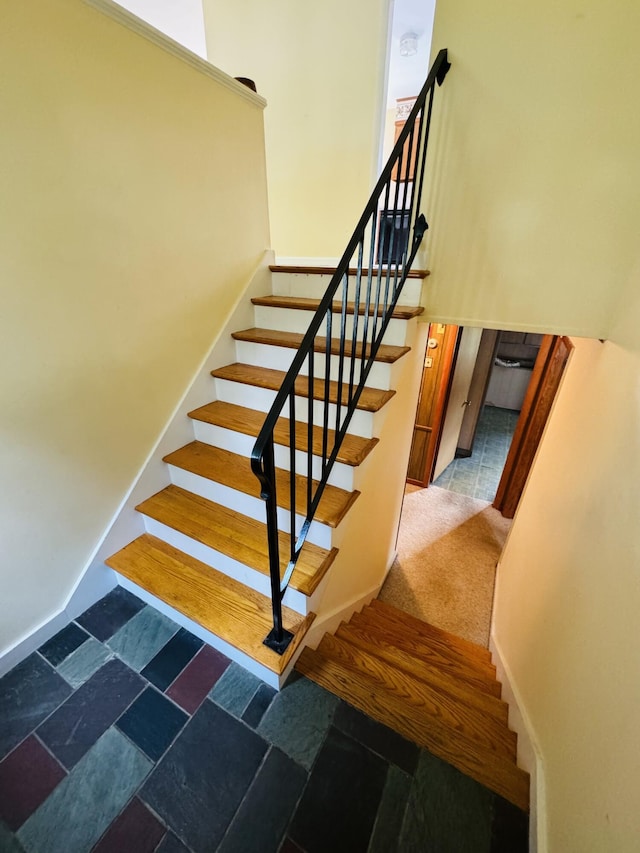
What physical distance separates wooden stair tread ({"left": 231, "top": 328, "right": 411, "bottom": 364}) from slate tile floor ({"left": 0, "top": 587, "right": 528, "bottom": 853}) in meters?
1.41

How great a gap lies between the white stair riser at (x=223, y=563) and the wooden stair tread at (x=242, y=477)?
253mm

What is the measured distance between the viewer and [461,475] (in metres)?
4.17

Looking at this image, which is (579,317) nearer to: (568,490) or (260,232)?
(568,490)

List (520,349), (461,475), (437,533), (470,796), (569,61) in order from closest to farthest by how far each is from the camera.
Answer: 1. (470,796)
2. (569,61)
3. (437,533)
4. (461,475)
5. (520,349)

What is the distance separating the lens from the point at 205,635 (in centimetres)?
138

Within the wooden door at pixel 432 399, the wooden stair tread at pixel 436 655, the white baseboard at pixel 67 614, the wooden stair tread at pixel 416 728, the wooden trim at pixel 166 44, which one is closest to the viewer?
the wooden stair tread at pixel 416 728

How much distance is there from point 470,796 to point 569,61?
106 inches

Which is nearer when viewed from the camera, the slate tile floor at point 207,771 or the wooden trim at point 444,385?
the slate tile floor at point 207,771

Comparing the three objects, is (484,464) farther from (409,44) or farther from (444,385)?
(409,44)

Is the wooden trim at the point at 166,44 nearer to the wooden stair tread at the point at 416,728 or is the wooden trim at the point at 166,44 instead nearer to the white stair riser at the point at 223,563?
the white stair riser at the point at 223,563

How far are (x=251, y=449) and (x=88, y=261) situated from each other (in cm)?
102

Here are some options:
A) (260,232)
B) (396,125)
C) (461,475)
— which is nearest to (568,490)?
(260,232)

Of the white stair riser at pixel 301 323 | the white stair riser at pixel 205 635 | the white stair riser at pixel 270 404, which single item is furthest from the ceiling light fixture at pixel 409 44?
the white stair riser at pixel 205 635

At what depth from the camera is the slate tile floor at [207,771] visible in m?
0.95
